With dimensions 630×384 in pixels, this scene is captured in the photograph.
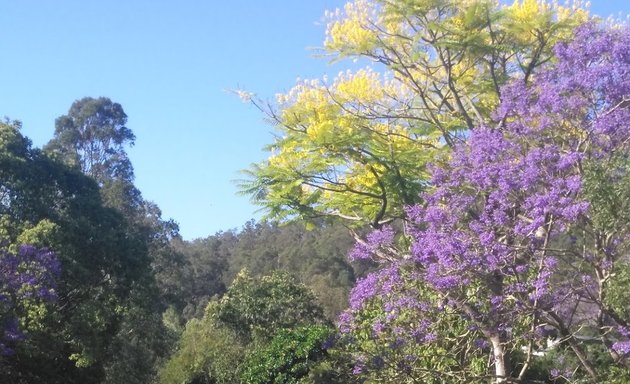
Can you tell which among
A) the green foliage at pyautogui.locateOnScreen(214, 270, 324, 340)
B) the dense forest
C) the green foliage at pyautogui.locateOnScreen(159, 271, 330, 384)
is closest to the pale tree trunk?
the dense forest

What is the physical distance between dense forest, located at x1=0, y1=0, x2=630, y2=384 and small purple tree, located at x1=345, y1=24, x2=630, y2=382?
26 millimetres

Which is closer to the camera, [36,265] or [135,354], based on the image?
[36,265]

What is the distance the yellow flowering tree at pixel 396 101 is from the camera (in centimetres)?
919

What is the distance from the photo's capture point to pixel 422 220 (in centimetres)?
752

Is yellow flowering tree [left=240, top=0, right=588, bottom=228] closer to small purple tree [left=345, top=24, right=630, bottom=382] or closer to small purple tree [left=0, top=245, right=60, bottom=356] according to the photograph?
small purple tree [left=345, top=24, right=630, bottom=382]

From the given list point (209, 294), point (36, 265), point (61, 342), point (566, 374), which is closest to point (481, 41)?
point (566, 374)

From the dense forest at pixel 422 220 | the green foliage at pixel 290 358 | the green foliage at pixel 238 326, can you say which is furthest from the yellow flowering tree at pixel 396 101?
the green foliage at pixel 238 326

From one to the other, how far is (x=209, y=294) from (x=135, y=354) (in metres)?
21.3

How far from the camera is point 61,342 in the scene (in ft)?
47.5

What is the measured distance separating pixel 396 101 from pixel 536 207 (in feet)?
13.3

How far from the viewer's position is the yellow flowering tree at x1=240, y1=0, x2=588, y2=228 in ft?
30.1

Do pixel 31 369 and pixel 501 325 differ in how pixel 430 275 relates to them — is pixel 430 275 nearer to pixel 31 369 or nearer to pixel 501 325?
pixel 501 325

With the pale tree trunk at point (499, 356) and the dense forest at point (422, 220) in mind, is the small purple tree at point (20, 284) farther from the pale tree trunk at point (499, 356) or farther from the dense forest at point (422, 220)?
the pale tree trunk at point (499, 356)

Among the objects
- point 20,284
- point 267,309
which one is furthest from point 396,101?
point 267,309
